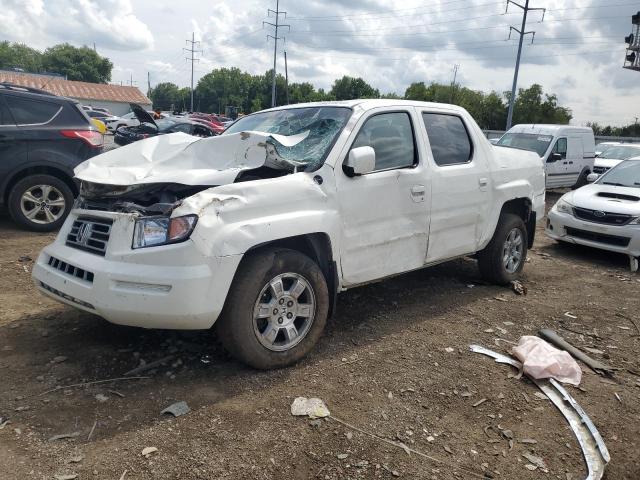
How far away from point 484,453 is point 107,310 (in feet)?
7.75

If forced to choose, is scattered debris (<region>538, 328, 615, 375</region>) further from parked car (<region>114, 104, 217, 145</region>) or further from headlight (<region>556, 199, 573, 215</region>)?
parked car (<region>114, 104, 217, 145</region>)

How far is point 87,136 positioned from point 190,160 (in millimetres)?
4260

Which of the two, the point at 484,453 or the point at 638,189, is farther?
the point at 638,189

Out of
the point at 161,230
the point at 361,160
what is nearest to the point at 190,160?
the point at 161,230

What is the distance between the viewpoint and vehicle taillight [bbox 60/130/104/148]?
7336 mm

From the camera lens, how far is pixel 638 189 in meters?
7.91

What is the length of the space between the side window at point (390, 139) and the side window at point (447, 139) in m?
0.29

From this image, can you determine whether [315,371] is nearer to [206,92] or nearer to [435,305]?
[435,305]

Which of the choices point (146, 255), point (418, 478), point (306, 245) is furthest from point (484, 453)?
point (146, 255)

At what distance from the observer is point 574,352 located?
425 centimetres

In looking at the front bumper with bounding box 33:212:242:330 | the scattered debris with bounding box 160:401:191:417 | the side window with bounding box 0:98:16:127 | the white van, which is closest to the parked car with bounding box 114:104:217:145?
the side window with bounding box 0:98:16:127

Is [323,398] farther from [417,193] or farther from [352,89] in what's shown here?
[352,89]

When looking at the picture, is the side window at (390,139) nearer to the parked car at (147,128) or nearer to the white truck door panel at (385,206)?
the white truck door panel at (385,206)

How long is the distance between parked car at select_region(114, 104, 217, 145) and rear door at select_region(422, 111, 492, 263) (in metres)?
3.76
